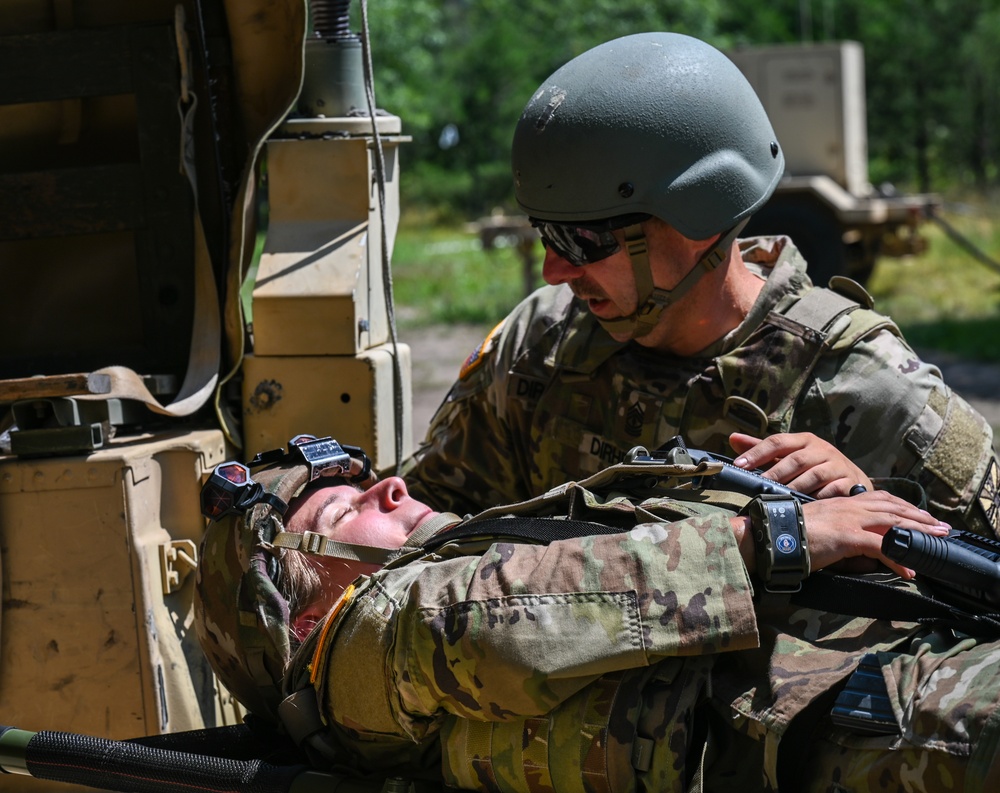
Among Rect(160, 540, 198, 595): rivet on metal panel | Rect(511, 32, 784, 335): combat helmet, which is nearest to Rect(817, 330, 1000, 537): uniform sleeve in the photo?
Rect(511, 32, 784, 335): combat helmet

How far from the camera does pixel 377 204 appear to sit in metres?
3.04

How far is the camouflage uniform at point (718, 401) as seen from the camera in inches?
99.1

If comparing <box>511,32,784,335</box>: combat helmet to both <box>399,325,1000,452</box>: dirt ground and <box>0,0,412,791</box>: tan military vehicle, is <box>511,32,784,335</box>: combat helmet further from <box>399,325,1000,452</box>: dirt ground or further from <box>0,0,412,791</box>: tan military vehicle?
<box>399,325,1000,452</box>: dirt ground

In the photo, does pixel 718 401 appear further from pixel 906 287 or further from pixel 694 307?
pixel 906 287

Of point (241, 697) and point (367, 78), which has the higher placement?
point (367, 78)

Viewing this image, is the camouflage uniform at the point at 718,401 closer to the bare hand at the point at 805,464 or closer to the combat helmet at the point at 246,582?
the bare hand at the point at 805,464

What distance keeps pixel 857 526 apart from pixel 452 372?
7.60 metres

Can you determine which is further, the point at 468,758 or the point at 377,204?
the point at 377,204

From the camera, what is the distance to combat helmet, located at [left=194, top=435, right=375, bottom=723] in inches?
87.5

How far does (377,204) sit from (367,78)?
0.99 ft

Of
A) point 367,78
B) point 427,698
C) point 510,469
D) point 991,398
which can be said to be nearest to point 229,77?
point 367,78

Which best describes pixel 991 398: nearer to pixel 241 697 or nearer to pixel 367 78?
pixel 367 78

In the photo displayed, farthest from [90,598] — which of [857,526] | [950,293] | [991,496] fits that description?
[950,293]

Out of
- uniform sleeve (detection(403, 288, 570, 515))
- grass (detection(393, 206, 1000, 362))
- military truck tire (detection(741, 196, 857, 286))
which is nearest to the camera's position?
uniform sleeve (detection(403, 288, 570, 515))
